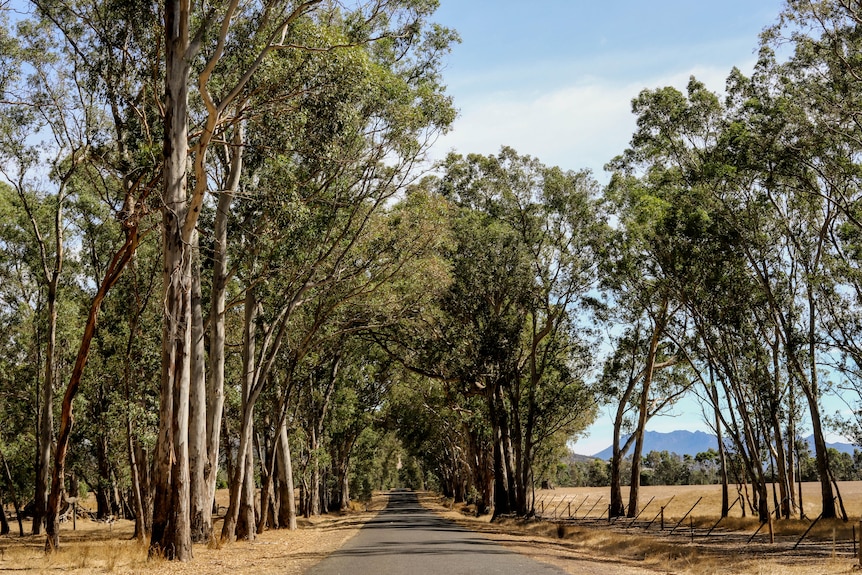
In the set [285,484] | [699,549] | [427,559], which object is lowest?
[699,549]

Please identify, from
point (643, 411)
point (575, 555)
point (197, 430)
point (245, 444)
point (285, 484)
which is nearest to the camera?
point (197, 430)

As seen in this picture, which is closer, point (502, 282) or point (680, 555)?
point (680, 555)

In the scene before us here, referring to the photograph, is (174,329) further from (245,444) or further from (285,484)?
(285,484)

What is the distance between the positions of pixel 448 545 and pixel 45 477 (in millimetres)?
15576

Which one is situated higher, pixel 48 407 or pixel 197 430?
pixel 48 407

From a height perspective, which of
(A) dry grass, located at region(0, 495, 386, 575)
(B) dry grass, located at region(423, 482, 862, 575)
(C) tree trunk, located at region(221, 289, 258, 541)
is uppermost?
(C) tree trunk, located at region(221, 289, 258, 541)

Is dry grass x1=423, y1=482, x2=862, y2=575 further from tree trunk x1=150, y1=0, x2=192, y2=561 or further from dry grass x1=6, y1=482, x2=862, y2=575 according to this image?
tree trunk x1=150, y1=0, x2=192, y2=561

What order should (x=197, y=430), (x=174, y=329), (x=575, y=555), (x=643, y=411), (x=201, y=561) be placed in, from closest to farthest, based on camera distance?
1. (x=174, y=329)
2. (x=201, y=561)
3. (x=197, y=430)
4. (x=575, y=555)
5. (x=643, y=411)

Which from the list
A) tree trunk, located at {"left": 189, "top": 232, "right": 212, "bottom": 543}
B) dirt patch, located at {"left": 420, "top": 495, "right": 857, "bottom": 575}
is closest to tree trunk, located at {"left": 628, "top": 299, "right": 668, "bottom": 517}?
dirt patch, located at {"left": 420, "top": 495, "right": 857, "bottom": 575}

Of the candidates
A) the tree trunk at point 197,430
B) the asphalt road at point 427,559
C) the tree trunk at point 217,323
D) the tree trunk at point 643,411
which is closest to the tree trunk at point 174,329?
the tree trunk at point 197,430

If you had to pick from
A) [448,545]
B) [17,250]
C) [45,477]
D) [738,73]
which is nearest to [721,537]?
[448,545]

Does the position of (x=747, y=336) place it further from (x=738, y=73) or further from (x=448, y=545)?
(x=448, y=545)

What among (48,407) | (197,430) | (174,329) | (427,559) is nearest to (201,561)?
(197,430)

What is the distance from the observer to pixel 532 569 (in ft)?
44.1
